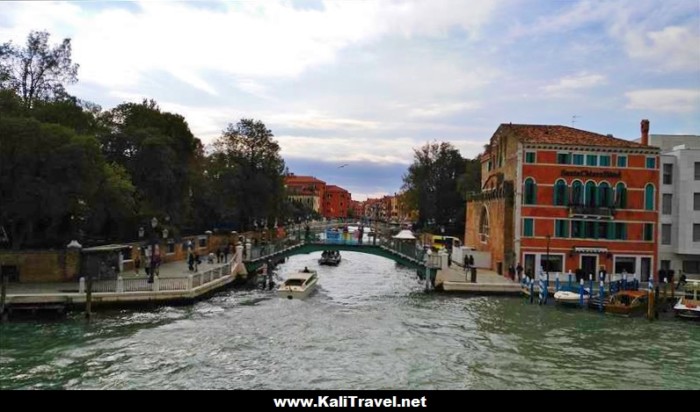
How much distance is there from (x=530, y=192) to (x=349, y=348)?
1933 cm

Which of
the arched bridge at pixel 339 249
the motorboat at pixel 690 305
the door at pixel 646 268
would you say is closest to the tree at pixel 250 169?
the arched bridge at pixel 339 249

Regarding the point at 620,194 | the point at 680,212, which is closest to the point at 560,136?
the point at 620,194

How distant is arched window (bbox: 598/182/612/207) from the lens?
110 feet

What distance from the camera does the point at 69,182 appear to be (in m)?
26.2

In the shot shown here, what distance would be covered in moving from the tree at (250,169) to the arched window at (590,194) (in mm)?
27946

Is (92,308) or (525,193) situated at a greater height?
(525,193)

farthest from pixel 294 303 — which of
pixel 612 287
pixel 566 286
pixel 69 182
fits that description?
pixel 612 287

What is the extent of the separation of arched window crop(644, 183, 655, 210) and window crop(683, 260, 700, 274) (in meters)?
3.91

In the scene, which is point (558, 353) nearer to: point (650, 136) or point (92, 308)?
point (92, 308)

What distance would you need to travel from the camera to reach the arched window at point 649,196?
111 feet

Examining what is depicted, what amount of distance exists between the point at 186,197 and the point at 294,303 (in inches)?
645

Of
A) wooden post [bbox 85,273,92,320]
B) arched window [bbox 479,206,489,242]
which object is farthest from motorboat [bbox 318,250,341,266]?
wooden post [bbox 85,273,92,320]

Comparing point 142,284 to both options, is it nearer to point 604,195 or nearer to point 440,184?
point 604,195

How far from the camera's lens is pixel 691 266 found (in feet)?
112
